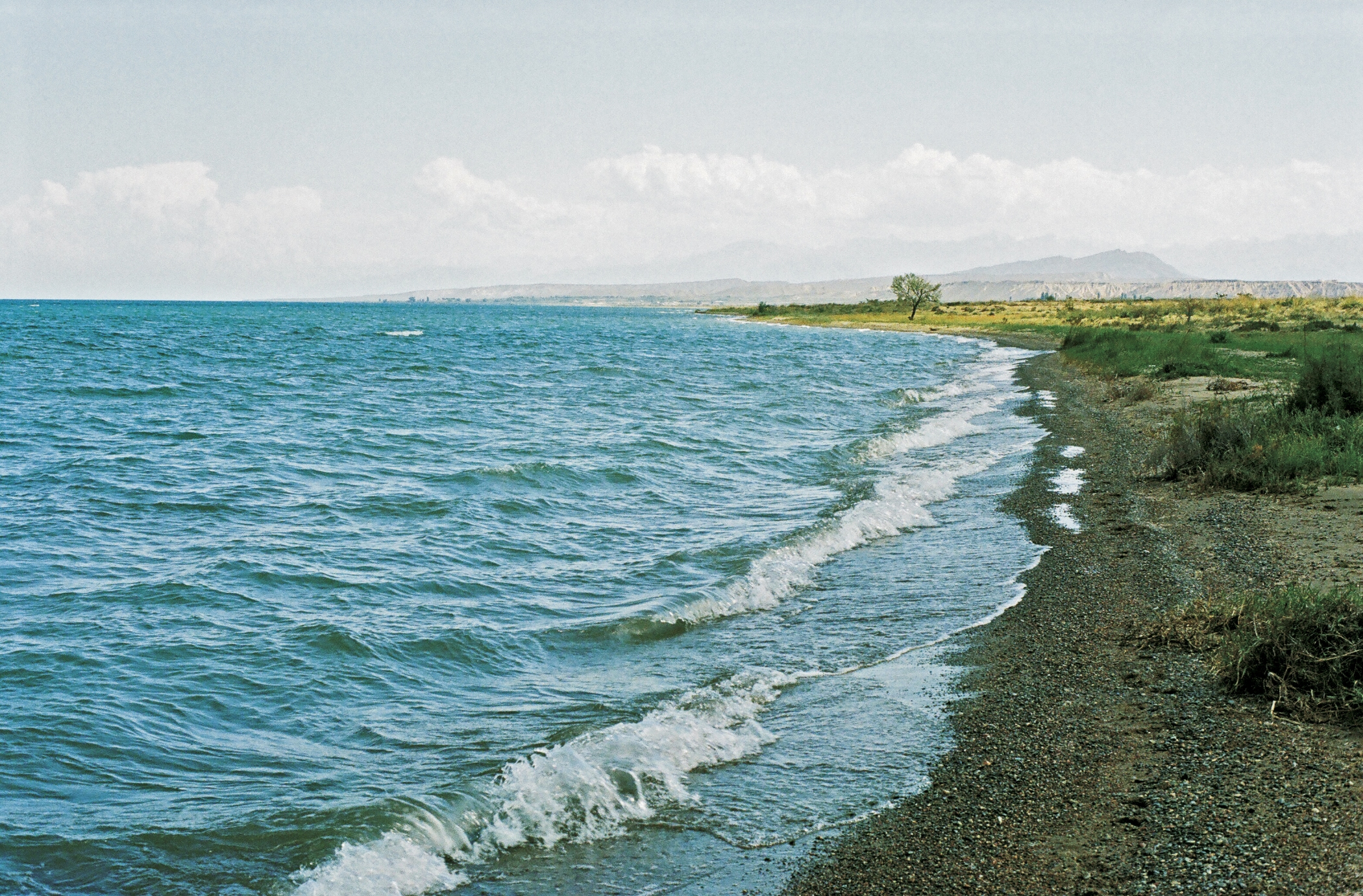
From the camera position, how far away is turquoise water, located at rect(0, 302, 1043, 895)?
20.7 ft

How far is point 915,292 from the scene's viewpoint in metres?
118

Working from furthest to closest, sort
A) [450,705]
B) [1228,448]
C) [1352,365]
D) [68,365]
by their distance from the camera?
[68,365]
[1352,365]
[1228,448]
[450,705]

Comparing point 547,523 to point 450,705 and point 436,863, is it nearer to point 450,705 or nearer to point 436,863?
point 450,705

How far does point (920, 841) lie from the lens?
225 inches

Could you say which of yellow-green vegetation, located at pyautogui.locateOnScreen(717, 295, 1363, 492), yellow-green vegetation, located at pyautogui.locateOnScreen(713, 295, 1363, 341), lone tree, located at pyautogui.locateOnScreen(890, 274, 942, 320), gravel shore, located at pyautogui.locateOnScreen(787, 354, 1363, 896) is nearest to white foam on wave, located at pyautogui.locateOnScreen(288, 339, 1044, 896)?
gravel shore, located at pyautogui.locateOnScreen(787, 354, 1363, 896)

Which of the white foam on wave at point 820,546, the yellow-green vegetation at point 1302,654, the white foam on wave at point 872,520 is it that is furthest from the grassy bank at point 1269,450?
the white foam on wave at point 820,546

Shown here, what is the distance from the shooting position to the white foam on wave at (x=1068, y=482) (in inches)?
664

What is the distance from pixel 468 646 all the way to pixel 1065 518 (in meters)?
9.46

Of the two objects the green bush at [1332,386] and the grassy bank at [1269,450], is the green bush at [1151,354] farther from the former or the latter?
the green bush at [1332,386]

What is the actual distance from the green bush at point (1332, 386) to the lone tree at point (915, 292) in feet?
326

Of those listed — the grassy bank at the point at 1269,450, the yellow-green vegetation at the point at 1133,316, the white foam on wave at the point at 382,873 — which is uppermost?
the yellow-green vegetation at the point at 1133,316

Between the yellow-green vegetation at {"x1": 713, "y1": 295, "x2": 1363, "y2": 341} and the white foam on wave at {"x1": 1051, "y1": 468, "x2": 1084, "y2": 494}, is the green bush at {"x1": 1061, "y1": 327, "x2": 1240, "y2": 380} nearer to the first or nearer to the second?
the yellow-green vegetation at {"x1": 713, "y1": 295, "x2": 1363, "y2": 341}

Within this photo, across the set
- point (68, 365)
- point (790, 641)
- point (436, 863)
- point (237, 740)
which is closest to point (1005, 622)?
point (790, 641)

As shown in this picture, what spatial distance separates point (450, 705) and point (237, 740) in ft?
5.79
